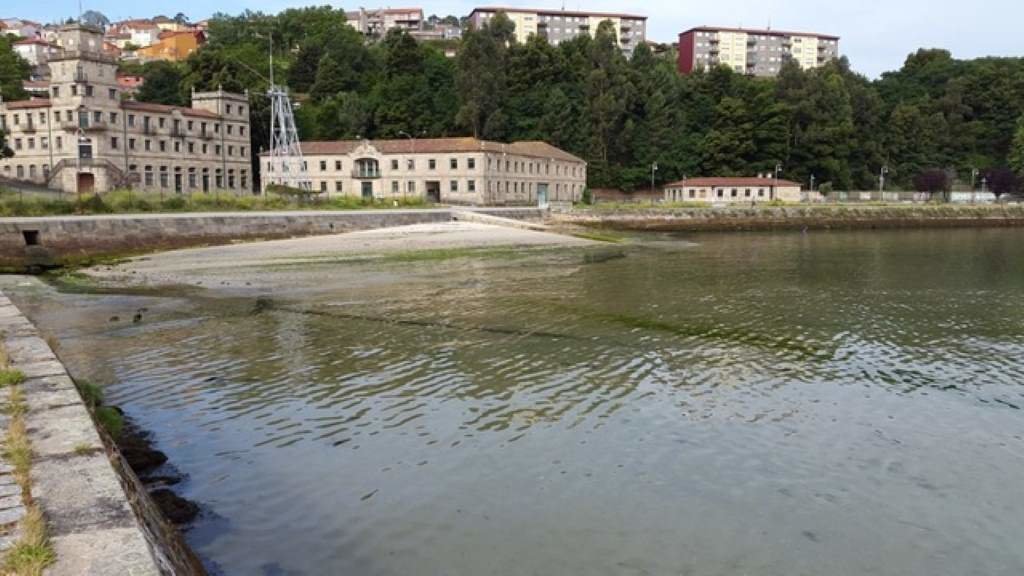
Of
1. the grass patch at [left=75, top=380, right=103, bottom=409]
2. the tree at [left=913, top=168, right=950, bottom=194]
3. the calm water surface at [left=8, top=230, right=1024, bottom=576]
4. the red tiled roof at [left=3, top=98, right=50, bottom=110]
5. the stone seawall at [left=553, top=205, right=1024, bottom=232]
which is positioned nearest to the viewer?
the calm water surface at [left=8, top=230, right=1024, bottom=576]

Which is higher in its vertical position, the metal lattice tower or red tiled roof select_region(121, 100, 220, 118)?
red tiled roof select_region(121, 100, 220, 118)

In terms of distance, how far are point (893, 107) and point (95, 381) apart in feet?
464

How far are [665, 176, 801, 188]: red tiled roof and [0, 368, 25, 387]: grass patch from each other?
95.0 metres

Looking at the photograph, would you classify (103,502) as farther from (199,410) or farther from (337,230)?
(337,230)

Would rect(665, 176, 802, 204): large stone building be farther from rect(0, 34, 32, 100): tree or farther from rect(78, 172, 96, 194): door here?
rect(0, 34, 32, 100): tree

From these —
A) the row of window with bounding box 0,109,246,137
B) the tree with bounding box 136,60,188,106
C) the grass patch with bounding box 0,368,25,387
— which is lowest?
the grass patch with bounding box 0,368,25,387

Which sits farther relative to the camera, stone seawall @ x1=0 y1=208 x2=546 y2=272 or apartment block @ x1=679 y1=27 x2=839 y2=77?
apartment block @ x1=679 y1=27 x2=839 y2=77

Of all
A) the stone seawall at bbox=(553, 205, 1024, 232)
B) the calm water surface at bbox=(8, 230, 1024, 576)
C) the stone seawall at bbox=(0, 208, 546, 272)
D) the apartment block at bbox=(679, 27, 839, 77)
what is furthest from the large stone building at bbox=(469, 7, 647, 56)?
the calm water surface at bbox=(8, 230, 1024, 576)

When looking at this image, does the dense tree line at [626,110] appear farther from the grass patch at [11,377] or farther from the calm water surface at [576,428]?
the grass patch at [11,377]

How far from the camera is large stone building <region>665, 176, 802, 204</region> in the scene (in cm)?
9578

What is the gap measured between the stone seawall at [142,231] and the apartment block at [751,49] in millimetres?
139223

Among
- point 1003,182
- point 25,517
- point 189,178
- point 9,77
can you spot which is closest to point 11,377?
point 25,517

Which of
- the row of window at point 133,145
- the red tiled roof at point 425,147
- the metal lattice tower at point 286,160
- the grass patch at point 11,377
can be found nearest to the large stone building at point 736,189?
the red tiled roof at point 425,147

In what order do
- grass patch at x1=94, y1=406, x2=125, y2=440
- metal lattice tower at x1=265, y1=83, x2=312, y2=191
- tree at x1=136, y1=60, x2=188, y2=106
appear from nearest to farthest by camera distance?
grass patch at x1=94, y1=406, x2=125, y2=440, metal lattice tower at x1=265, y1=83, x2=312, y2=191, tree at x1=136, y1=60, x2=188, y2=106
